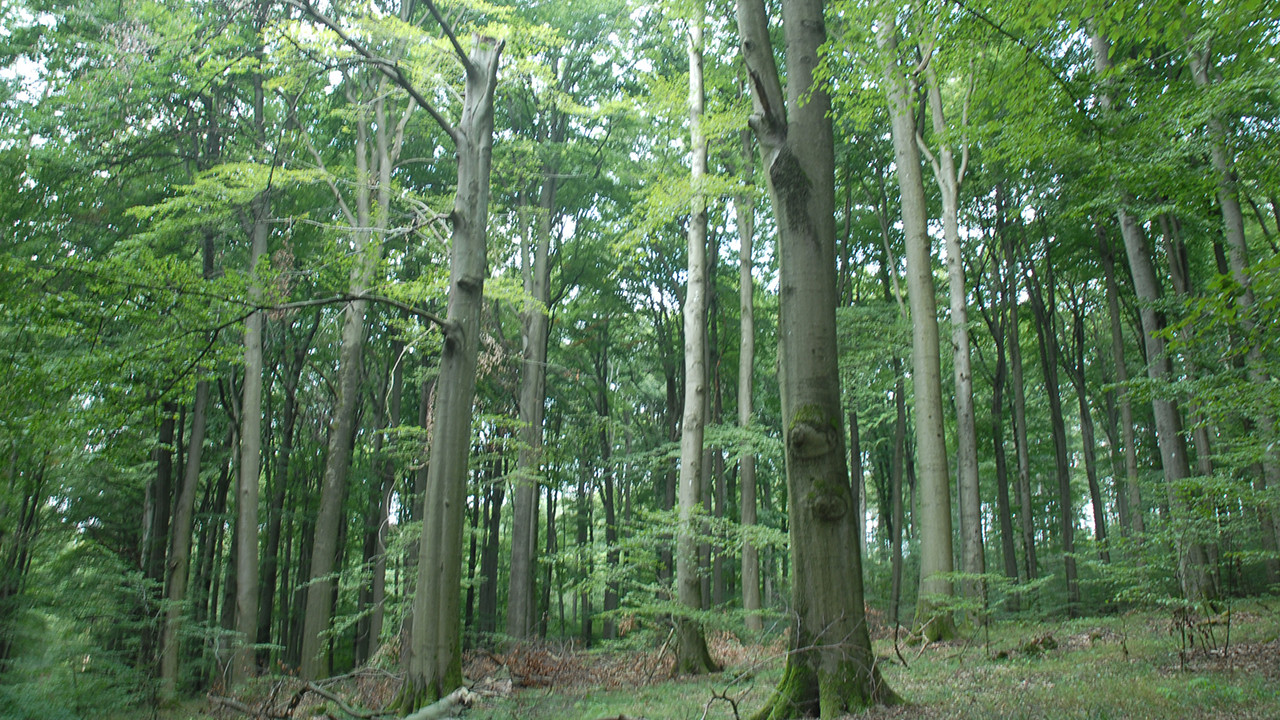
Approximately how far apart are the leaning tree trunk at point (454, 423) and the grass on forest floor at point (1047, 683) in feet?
2.50

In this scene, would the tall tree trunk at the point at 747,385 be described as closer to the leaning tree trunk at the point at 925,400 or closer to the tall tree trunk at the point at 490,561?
the leaning tree trunk at the point at 925,400

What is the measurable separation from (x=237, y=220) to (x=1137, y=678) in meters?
16.2

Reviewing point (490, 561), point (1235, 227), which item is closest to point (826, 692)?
point (1235, 227)

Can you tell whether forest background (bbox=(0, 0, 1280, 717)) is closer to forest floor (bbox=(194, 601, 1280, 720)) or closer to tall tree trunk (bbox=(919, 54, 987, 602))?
tall tree trunk (bbox=(919, 54, 987, 602))

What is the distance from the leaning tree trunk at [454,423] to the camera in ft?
26.6

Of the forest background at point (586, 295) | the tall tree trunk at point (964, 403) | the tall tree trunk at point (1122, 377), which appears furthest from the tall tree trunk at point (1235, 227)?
the tall tree trunk at point (964, 403)

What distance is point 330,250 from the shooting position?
1016 cm

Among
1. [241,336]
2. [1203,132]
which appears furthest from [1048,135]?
[241,336]

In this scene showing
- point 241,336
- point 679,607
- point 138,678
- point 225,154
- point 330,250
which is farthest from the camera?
point 241,336

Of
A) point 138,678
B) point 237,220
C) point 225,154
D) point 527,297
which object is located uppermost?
point 225,154

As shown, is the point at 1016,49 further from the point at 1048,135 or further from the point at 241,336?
the point at 241,336

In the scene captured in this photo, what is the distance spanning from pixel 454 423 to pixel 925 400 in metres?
6.66

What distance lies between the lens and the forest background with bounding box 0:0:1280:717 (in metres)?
7.32

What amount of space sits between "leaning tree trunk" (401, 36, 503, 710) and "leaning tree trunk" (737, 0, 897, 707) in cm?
440
